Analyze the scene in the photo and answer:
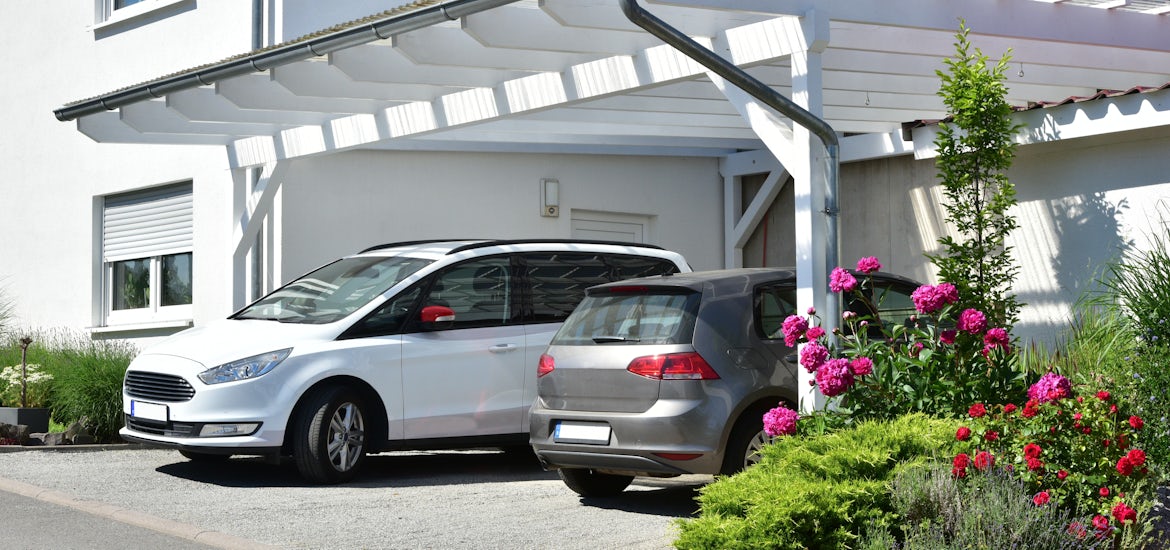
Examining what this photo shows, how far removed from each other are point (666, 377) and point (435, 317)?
2.73 metres

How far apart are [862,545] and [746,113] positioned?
4143 mm

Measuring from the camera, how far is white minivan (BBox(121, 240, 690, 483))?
955cm

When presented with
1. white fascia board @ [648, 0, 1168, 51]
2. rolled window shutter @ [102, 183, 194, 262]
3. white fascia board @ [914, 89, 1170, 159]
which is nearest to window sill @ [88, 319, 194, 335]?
rolled window shutter @ [102, 183, 194, 262]

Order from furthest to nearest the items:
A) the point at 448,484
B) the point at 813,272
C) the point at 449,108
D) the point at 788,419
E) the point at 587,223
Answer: the point at 587,223
the point at 449,108
the point at 448,484
the point at 813,272
the point at 788,419

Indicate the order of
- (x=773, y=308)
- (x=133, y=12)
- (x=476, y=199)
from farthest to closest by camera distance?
(x=133, y=12), (x=476, y=199), (x=773, y=308)

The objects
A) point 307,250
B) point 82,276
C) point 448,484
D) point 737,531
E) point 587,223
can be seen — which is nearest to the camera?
point 737,531

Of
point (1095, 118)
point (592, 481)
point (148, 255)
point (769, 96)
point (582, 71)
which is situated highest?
point (582, 71)

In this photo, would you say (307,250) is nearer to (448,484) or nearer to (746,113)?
(448,484)

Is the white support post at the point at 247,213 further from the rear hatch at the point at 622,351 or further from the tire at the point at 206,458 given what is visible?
the rear hatch at the point at 622,351

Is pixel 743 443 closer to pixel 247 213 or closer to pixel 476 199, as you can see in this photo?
pixel 476 199

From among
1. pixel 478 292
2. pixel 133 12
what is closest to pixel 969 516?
pixel 478 292

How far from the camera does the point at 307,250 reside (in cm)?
1401

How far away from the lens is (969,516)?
5.39 meters

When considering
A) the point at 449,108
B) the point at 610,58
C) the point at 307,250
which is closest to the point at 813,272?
the point at 610,58
